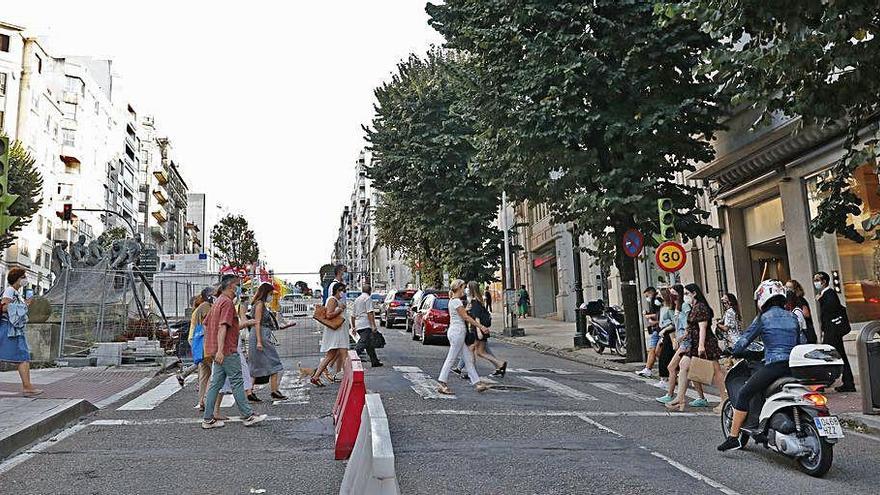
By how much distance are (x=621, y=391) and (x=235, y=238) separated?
6748cm

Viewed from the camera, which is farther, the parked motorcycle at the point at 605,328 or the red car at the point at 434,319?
the red car at the point at 434,319

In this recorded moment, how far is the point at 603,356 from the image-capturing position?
54.7ft

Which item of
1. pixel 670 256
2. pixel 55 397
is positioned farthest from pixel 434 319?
pixel 55 397

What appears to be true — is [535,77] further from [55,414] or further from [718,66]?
[55,414]

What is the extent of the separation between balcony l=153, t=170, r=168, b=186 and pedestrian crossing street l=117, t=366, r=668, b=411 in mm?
84069

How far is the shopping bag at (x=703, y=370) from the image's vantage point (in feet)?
28.8

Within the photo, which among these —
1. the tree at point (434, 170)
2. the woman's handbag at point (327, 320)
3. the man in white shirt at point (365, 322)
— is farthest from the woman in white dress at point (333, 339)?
the tree at point (434, 170)

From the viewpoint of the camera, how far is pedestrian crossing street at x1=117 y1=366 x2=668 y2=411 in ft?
32.2

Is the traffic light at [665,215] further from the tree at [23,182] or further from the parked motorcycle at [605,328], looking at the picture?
the tree at [23,182]

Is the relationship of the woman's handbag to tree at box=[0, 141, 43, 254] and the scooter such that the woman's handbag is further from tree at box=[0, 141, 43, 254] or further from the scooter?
tree at box=[0, 141, 43, 254]

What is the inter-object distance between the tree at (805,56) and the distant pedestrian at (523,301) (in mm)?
27157

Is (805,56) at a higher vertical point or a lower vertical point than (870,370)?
higher

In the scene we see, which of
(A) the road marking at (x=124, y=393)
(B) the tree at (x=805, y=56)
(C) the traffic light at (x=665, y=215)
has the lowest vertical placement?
(A) the road marking at (x=124, y=393)

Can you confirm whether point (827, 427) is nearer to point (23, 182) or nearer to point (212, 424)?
point (212, 424)
